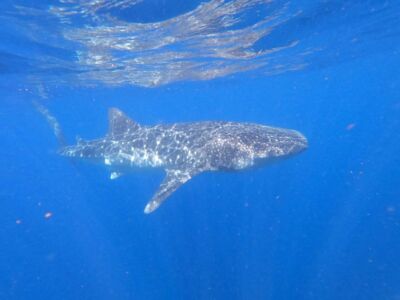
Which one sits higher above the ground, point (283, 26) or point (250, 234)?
point (283, 26)

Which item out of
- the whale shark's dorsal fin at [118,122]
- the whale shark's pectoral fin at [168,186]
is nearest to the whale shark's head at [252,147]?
the whale shark's pectoral fin at [168,186]

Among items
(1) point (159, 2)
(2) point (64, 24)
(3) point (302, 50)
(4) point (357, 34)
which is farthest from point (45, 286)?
(4) point (357, 34)

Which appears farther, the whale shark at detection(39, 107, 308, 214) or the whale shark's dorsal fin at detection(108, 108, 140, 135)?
the whale shark's dorsal fin at detection(108, 108, 140, 135)

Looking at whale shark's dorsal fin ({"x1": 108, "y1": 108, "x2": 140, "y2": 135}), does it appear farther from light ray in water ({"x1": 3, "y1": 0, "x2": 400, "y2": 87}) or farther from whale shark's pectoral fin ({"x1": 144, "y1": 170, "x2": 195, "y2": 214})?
whale shark's pectoral fin ({"x1": 144, "y1": 170, "x2": 195, "y2": 214})

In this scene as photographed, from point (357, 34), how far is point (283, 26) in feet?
27.7

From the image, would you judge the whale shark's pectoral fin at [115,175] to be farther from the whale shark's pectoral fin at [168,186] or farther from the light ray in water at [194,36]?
the light ray in water at [194,36]

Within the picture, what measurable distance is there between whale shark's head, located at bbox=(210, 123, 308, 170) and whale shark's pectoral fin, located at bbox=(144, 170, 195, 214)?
3.56ft

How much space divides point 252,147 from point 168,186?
307cm

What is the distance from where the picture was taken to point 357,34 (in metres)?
24.2

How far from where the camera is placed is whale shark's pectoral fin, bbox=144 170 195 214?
35.2 ft

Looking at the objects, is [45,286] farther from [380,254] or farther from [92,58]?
[380,254]

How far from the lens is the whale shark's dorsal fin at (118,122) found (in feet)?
51.8

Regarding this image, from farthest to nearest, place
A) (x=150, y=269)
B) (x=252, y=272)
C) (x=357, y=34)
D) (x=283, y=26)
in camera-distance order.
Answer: (x=357, y=34) < (x=150, y=269) < (x=283, y=26) < (x=252, y=272)

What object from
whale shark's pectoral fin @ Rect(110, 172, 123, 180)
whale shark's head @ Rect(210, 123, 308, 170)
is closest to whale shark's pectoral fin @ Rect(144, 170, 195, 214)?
whale shark's head @ Rect(210, 123, 308, 170)
